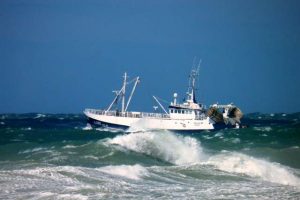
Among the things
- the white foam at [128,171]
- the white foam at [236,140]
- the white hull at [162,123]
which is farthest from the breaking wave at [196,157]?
the white hull at [162,123]

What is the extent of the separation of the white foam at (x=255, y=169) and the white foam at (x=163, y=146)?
5.64 m

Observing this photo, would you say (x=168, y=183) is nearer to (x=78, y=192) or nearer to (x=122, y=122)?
(x=78, y=192)

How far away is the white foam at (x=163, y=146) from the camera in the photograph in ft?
121

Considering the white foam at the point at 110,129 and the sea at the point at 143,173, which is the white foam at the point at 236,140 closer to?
the sea at the point at 143,173

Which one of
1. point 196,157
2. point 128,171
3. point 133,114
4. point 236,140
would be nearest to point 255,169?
point 128,171

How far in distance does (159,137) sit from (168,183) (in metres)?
19.6

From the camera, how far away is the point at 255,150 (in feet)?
142

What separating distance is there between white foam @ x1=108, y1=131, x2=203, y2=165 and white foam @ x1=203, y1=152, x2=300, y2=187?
564 cm

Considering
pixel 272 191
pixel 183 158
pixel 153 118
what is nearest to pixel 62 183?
pixel 272 191

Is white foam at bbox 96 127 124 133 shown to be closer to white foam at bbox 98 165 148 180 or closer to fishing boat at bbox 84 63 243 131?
fishing boat at bbox 84 63 243 131

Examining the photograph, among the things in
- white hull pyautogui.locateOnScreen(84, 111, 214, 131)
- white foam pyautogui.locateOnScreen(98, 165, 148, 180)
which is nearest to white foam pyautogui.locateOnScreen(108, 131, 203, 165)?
white foam pyautogui.locateOnScreen(98, 165, 148, 180)

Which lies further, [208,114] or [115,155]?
[208,114]

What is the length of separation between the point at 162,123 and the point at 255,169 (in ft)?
142

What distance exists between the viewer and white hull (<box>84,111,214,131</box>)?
233 ft
